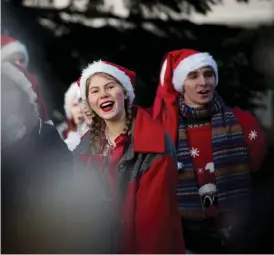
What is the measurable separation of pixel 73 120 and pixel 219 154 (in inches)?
21.6

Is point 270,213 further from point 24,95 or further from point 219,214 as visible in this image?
point 24,95

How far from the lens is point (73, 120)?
2.23 metres

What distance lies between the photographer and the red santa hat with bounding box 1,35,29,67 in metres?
2.22

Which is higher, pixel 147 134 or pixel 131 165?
pixel 147 134

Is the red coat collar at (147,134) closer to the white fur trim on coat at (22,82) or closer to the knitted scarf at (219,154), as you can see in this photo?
the knitted scarf at (219,154)

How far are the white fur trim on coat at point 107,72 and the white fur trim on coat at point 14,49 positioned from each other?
0.23m

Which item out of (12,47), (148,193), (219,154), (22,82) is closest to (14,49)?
(12,47)

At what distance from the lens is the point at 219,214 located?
2.22 meters

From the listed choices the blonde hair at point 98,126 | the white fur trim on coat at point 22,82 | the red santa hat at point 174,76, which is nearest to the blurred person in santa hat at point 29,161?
the white fur trim on coat at point 22,82

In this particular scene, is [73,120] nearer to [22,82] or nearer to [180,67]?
[22,82]

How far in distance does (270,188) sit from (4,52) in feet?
3.60

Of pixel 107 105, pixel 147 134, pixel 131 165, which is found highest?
pixel 107 105

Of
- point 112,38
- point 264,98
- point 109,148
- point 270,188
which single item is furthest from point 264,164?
point 112,38

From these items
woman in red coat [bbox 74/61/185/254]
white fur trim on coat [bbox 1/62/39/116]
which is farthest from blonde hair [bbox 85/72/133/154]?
white fur trim on coat [bbox 1/62/39/116]
